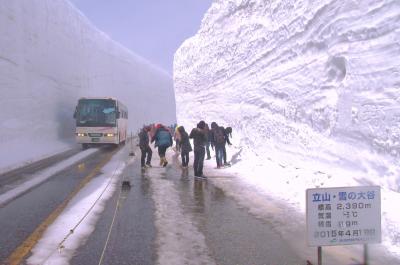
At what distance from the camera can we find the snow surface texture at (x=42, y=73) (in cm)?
2452

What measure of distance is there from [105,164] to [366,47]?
10329mm

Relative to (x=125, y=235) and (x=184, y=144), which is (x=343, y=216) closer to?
(x=125, y=235)

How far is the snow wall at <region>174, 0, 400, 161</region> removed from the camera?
870 cm

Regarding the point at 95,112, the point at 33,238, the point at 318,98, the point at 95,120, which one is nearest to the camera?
A: the point at 33,238

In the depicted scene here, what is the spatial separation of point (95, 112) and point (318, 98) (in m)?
16.3

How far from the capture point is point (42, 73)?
105 ft

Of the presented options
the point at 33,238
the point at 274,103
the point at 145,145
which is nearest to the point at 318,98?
the point at 274,103

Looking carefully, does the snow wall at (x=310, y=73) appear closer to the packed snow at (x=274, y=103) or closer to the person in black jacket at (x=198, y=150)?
the packed snow at (x=274, y=103)

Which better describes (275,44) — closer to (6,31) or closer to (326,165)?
(326,165)

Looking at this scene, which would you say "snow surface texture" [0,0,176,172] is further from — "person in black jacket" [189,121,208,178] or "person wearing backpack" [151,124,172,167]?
"person in black jacket" [189,121,208,178]

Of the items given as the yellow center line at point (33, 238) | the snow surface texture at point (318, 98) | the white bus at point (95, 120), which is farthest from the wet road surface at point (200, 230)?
the white bus at point (95, 120)

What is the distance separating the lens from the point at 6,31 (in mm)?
25797

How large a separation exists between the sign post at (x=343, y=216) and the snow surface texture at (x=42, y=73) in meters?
14.1

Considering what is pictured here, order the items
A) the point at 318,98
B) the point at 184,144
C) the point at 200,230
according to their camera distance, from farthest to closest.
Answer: the point at 184,144, the point at 318,98, the point at 200,230
